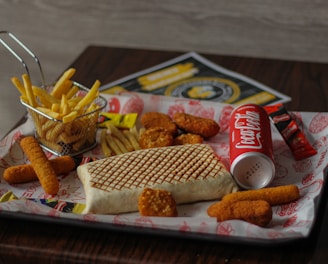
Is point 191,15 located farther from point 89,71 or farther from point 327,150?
point 327,150

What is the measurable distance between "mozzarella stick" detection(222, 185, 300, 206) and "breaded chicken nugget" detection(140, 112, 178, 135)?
1.36ft

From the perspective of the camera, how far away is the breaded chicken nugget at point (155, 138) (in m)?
1.78

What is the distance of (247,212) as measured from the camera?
55.9 inches

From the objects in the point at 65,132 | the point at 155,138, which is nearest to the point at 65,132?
the point at 65,132

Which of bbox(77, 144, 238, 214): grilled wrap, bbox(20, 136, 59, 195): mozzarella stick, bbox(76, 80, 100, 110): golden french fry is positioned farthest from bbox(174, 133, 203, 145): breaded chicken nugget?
bbox(20, 136, 59, 195): mozzarella stick

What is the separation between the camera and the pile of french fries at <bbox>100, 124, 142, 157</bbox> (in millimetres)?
1820

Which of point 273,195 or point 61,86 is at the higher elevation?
point 61,86

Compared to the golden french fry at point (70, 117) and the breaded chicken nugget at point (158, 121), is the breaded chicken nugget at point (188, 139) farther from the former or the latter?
the golden french fry at point (70, 117)

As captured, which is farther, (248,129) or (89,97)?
(89,97)

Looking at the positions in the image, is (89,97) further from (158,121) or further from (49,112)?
(158,121)

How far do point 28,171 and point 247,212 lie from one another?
0.55 m

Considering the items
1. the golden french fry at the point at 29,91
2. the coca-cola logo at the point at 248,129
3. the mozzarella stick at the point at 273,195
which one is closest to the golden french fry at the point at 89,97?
the golden french fry at the point at 29,91

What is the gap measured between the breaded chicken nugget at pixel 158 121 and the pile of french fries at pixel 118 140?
1.2 inches

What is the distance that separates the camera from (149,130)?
1.84 m
